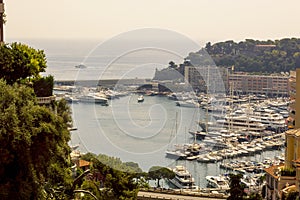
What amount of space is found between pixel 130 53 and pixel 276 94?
2892 cm

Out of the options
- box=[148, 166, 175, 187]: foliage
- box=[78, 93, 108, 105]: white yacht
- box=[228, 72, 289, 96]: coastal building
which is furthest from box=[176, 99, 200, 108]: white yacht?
box=[228, 72, 289, 96]: coastal building

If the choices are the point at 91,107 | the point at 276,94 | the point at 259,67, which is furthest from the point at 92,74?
the point at 259,67

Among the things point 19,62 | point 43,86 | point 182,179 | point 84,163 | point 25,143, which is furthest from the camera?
point 182,179

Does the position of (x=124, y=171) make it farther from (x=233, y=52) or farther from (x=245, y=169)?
(x=233, y=52)

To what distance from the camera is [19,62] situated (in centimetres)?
631

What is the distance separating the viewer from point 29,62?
261 inches

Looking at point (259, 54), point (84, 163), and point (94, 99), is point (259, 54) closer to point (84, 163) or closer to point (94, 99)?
point (94, 99)

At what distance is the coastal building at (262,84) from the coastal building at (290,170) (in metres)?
27.3

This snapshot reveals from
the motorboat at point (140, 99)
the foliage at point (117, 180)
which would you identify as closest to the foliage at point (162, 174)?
the motorboat at point (140, 99)

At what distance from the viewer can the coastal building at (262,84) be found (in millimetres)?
37312

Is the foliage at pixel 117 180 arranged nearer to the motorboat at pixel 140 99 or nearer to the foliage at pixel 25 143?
the motorboat at pixel 140 99

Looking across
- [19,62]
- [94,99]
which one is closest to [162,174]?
[94,99]

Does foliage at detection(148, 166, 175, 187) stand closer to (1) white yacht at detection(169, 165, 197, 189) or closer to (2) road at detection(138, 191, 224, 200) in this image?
(1) white yacht at detection(169, 165, 197, 189)

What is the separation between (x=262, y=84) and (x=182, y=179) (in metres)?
22.5
